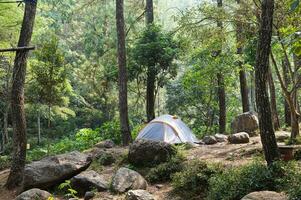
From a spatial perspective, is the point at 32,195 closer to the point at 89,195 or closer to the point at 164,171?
the point at 89,195

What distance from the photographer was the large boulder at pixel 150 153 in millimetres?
9648

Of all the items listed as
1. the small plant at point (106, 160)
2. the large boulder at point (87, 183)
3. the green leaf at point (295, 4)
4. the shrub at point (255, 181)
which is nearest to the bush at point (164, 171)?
the large boulder at point (87, 183)

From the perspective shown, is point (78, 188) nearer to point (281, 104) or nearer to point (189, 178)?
point (189, 178)

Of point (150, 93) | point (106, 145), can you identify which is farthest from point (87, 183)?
point (150, 93)

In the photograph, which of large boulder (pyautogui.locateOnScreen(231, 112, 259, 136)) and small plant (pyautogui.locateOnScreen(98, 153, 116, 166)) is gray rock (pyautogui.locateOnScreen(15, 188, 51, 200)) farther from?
large boulder (pyautogui.locateOnScreen(231, 112, 259, 136))

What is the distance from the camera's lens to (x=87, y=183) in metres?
8.68

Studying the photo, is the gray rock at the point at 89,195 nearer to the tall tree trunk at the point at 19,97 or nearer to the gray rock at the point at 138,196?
the gray rock at the point at 138,196

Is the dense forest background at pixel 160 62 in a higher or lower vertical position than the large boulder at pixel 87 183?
higher

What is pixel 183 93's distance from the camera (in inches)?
968

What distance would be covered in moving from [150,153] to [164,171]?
37.1 inches

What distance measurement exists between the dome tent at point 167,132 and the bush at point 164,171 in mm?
3414

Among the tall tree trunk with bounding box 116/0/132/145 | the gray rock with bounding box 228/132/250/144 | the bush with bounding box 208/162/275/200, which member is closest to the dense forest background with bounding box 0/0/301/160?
the tall tree trunk with bounding box 116/0/132/145

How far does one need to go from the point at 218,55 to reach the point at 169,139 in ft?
17.4

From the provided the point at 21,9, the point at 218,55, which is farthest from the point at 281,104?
the point at 21,9
